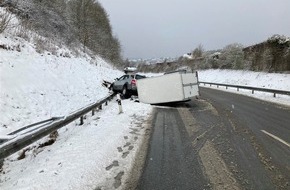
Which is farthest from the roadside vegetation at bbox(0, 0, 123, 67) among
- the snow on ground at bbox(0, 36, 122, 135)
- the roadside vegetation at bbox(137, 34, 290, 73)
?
the roadside vegetation at bbox(137, 34, 290, 73)

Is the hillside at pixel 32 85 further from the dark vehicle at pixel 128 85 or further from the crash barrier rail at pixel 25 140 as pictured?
the dark vehicle at pixel 128 85

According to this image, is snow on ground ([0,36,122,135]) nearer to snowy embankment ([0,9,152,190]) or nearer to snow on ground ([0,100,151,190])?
snowy embankment ([0,9,152,190])

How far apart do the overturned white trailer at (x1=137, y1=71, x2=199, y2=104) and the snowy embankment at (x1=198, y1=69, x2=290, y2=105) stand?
6.44m

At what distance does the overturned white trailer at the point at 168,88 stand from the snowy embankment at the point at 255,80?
21.1ft

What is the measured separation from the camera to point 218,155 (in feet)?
25.0

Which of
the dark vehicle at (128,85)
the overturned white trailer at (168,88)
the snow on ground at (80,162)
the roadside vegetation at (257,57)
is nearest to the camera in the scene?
the snow on ground at (80,162)

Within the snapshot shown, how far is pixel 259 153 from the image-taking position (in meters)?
7.76

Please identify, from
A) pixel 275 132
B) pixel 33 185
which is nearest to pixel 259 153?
pixel 275 132

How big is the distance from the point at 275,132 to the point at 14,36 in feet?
46.9

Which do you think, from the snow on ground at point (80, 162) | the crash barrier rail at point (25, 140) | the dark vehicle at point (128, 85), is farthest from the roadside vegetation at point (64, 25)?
the snow on ground at point (80, 162)

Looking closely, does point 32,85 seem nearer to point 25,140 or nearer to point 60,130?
point 60,130

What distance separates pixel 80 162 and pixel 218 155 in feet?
10.8

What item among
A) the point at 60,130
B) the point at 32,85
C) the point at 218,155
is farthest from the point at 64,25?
the point at 218,155

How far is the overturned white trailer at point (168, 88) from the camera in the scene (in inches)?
715
